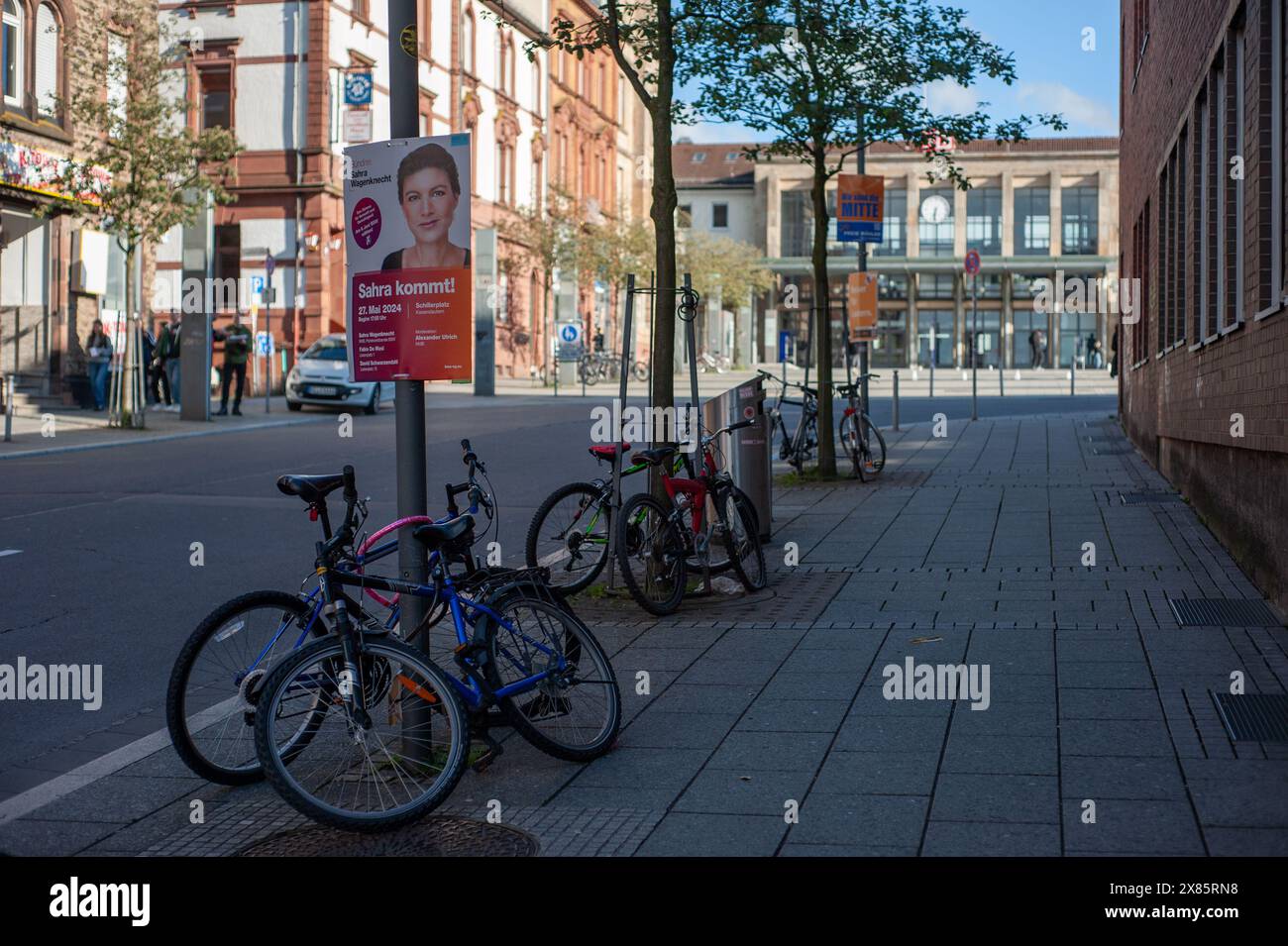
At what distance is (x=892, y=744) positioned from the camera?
20.1 ft

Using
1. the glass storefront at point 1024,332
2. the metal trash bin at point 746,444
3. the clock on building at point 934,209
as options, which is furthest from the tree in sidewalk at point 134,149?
the glass storefront at point 1024,332

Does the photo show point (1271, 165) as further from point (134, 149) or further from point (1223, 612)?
point (134, 149)

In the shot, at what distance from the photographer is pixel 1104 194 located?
8212cm

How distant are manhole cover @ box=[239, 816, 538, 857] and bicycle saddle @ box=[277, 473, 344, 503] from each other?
121 cm

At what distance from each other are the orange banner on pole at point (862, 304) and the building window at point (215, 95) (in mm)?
26371

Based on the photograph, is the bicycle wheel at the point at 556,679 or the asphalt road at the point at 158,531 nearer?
the bicycle wheel at the point at 556,679

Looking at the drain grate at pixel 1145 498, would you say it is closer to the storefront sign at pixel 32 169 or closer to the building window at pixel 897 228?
the storefront sign at pixel 32 169

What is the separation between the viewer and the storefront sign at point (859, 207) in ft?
68.6

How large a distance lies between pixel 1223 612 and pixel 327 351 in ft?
87.7

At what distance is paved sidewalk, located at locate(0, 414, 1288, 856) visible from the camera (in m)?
5.05

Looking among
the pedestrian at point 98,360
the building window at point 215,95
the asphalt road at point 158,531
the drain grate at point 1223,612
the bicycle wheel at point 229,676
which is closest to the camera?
the bicycle wheel at point 229,676

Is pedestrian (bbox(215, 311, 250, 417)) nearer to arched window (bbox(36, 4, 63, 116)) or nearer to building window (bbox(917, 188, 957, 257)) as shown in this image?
arched window (bbox(36, 4, 63, 116))
